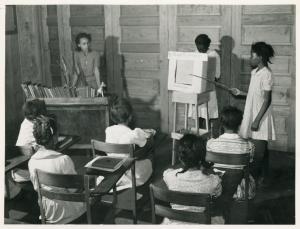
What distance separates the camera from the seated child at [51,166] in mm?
2764

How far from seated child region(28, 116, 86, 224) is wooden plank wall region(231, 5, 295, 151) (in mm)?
3065

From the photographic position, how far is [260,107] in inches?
155

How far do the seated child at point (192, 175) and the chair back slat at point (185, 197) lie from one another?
0.19 meters

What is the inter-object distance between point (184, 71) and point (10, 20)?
299cm

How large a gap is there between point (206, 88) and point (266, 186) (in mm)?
1173

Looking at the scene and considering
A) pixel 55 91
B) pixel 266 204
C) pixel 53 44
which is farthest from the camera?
pixel 53 44

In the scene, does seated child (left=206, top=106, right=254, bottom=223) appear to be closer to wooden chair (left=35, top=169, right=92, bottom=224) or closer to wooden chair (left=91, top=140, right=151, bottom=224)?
wooden chair (left=91, top=140, right=151, bottom=224)

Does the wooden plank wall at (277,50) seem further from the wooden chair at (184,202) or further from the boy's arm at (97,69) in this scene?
the wooden chair at (184,202)

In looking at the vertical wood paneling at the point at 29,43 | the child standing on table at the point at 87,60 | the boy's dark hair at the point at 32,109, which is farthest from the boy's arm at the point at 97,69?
the boy's dark hair at the point at 32,109

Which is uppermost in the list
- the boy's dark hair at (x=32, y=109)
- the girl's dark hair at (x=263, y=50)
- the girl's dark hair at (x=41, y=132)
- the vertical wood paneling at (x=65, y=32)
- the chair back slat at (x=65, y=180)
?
the vertical wood paneling at (x=65, y=32)

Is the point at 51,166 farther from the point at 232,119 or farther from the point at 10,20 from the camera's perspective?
the point at 10,20

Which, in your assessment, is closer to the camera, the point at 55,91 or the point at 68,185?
the point at 68,185

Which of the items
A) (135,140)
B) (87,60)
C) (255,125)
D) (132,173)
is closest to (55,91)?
(87,60)
